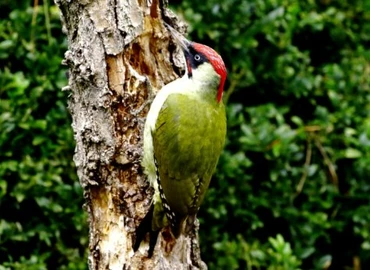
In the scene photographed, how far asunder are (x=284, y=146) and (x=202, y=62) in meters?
1.38

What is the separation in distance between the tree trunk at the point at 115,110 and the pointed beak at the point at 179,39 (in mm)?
24

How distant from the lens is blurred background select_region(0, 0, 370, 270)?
4.04 meters

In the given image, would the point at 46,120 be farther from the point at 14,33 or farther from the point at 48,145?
the point at 14,33

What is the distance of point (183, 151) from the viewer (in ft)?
10.2

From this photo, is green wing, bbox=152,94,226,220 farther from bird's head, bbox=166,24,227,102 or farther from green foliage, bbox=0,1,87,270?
green foliage, bbox=0,1,87,270

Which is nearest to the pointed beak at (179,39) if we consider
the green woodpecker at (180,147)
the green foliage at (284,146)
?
the green woodpecker at (180,147)

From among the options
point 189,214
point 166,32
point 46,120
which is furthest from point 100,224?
point 46,120

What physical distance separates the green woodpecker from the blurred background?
104 centimetres

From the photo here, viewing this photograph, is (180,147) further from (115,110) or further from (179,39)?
(179,39)

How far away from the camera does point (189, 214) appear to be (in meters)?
3.13

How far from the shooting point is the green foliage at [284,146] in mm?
4484

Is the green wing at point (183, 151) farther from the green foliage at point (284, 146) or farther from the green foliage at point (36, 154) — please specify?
the green foliage at point (284, 146)

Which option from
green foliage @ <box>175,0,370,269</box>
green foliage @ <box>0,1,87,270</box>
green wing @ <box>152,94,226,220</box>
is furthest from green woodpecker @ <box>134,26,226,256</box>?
green foliage @ <box>175,0,370,269</box>

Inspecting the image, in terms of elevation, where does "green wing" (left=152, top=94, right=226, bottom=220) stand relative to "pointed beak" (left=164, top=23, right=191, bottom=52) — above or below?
below
